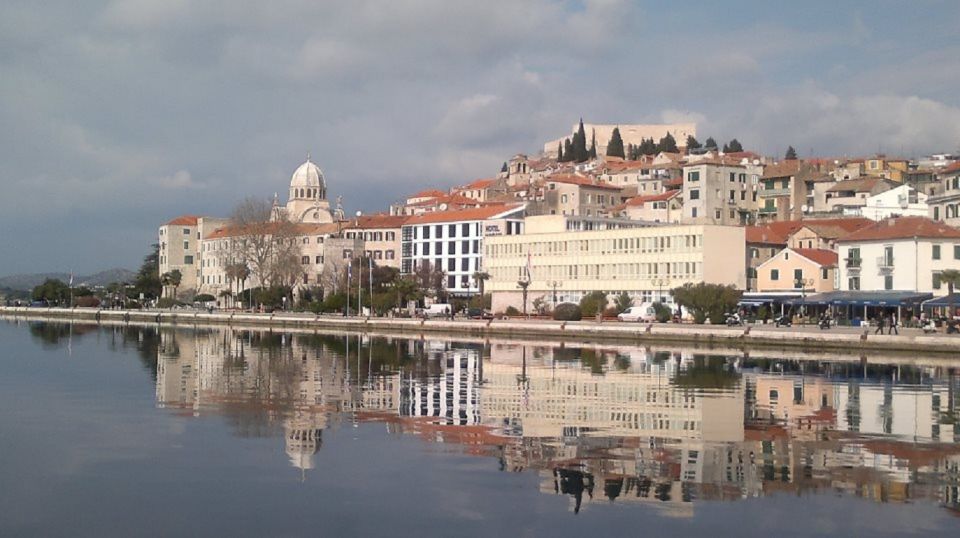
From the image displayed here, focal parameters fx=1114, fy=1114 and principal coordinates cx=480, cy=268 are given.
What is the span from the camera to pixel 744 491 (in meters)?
17.1

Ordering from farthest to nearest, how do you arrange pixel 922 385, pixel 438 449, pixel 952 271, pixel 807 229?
pixel 807 229
pixel 952 271
pixel 922 385
pixel 438 449

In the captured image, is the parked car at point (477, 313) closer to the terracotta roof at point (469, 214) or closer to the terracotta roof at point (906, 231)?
the terracotta roof at point (469, 214)

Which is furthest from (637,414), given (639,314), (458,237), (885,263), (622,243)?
(458,237)

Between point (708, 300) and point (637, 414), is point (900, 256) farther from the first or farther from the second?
point (637, 414)

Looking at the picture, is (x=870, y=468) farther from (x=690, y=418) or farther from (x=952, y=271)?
(x=952, y=271)

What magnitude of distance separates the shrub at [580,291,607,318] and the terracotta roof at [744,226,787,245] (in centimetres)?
1250

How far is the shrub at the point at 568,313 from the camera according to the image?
80562mm

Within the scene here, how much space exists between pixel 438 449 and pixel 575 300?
68.1 m

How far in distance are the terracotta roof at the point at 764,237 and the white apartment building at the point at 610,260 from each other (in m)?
3.82

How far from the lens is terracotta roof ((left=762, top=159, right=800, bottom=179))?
10488 cm

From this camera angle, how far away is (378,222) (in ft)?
401

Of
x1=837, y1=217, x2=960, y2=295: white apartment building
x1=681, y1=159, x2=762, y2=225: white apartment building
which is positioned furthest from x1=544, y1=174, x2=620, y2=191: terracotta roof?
x1=837, y1=217, x2=960, y2=295: white apartment building

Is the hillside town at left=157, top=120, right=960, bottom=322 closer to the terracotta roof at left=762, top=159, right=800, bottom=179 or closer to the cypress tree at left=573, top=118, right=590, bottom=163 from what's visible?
the terracotta roof at left=762, top=159, right=800, bottom=179

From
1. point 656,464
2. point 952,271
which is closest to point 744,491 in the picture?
point 656,464
